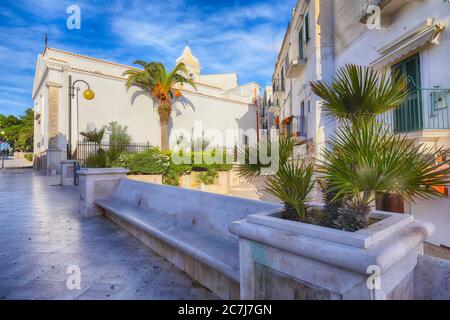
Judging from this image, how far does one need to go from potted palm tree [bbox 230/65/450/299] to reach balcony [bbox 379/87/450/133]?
4.19 meters

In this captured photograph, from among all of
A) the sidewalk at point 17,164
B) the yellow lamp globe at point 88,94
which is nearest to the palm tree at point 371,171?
the yellow lamp globe at point 88,94

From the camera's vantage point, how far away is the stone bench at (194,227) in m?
2.31

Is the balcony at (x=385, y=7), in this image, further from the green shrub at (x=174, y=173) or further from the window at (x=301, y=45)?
the green shrub at (x=174, y=173)

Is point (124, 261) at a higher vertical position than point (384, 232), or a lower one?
lower

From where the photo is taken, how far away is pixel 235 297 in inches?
85.7

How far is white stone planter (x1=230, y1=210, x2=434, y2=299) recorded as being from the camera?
1146 millimetres

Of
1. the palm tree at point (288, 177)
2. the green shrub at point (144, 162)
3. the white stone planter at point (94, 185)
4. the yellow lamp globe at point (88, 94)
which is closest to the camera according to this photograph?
the palm tree at point (288, 177)


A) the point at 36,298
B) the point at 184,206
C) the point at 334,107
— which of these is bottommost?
the point at 36,298

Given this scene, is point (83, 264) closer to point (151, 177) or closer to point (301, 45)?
point (151, 177)

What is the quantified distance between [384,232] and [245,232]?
31.0 inches

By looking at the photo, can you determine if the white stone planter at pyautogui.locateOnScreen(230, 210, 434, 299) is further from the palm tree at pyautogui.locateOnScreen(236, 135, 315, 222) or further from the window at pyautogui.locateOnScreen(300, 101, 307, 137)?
the window at pyautogui.locateOnScreen(300, 101, 307, 137)

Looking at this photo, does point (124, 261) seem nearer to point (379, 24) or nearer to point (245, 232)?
point (245, 232)

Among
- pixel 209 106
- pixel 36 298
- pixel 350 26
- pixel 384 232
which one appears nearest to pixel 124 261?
pixel 36 298

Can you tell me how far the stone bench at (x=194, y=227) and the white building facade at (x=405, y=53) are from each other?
1815 millimetres
